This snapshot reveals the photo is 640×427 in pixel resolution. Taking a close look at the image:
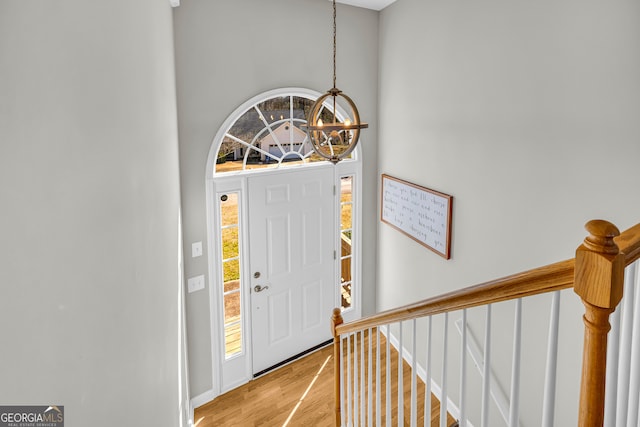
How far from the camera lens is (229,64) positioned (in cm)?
299

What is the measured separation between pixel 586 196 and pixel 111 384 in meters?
2.22

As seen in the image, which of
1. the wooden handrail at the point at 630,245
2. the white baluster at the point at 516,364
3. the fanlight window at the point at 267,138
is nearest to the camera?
the wooden handrail at the point at 630,245

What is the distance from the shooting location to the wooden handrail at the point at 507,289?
2.64 feet

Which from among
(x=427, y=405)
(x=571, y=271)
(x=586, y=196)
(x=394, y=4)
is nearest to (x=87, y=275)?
(x=571, y=271)

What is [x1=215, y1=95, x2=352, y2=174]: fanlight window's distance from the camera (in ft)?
10.5

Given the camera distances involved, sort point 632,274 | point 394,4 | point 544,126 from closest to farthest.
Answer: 1. point 632,274
2. point 544,126
3. point 394,4

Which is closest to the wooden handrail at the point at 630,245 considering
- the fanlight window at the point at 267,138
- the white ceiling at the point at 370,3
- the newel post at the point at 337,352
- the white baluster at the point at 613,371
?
the white baluster at the point at 613,371

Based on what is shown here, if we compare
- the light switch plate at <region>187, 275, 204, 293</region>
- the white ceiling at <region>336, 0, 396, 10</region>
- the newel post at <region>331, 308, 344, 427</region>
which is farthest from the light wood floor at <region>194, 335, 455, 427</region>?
the white ceiling at <region>336, 0, 396, 10</region>

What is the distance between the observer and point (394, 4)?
11.3 feet

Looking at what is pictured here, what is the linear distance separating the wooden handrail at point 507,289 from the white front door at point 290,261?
7.13ft

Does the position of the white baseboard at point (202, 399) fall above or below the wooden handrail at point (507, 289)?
below

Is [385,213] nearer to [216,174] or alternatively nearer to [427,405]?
[216,174]

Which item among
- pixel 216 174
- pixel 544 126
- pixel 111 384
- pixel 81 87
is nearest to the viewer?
pixel 81 87

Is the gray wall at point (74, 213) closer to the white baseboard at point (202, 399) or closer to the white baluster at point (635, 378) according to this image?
the white baluster at point (635, 378)
